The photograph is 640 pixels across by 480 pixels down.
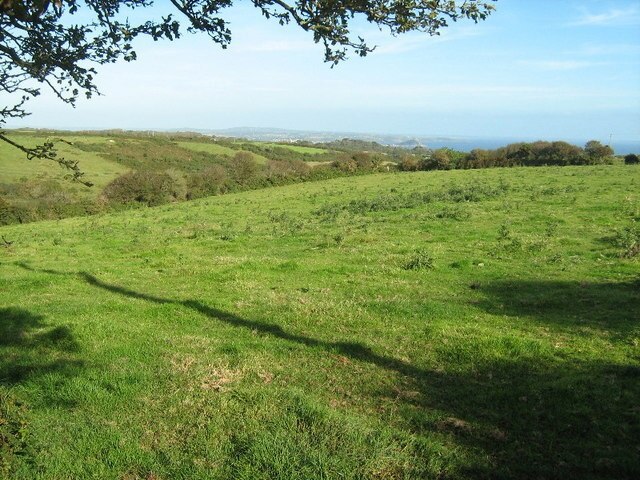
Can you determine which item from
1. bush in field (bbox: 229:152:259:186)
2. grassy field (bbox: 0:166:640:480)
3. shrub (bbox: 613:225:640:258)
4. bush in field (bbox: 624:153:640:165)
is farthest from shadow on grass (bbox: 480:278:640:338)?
bush in field (bbox: 229:152:259:186)

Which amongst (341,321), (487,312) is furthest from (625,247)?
(341,321)

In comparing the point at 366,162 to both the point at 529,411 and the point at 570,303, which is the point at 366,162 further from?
the point at 529,411

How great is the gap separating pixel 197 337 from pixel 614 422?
6917 millimetres

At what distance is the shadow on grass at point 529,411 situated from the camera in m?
5.47

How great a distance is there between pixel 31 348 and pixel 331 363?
543cm

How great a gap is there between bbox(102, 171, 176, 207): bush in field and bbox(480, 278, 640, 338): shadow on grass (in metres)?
53.4

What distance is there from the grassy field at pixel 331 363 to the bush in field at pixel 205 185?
45.2m

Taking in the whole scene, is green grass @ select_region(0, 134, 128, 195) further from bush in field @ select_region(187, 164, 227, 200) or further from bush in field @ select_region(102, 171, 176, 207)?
bush in field @ select_region(187, 164, 227, 200)

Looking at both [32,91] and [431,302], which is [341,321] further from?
[32,91]

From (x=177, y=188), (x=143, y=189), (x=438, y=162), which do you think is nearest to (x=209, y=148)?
(x=177, y=188)

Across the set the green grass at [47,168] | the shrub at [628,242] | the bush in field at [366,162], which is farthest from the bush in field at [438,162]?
the shrub at [628,242]

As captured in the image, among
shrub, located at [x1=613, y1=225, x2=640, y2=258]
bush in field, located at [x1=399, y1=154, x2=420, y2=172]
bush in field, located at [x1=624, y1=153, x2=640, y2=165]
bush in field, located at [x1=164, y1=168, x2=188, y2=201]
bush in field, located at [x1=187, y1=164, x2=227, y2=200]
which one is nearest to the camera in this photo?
shrub, located at [x1=613, y1=225, x2=640, y2=258]

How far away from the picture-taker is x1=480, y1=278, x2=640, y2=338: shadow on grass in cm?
1043

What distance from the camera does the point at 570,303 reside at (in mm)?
11867
